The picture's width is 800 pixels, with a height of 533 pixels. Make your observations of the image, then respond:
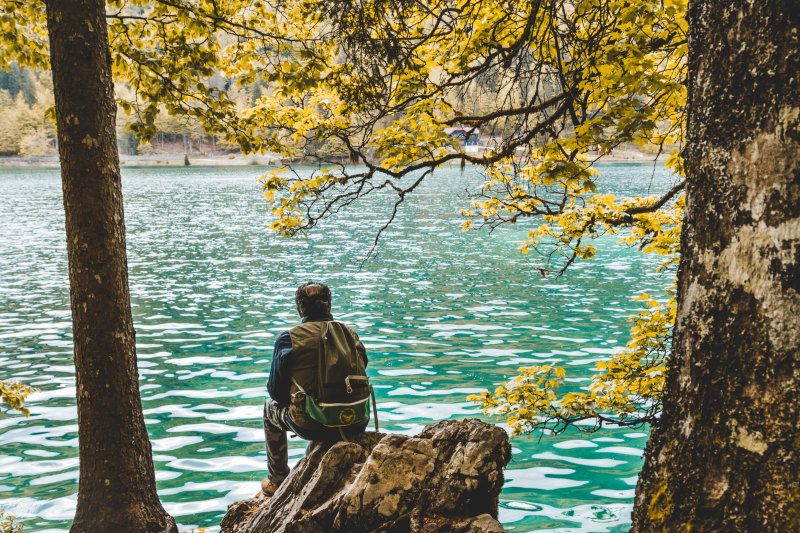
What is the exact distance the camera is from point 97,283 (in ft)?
15.2

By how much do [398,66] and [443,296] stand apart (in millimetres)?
13327

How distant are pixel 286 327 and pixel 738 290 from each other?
1396 centimetres

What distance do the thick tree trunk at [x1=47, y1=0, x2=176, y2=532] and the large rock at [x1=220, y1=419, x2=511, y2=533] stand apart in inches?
49.6

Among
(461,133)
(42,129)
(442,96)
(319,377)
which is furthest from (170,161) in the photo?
(319,377)

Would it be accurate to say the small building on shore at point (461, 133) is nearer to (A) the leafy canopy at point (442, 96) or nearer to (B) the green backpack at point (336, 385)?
(A) the leafy canopy at point (442, 96)

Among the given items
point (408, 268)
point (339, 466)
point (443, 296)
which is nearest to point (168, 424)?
point (339, 466)

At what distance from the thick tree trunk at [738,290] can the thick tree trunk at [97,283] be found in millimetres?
4227

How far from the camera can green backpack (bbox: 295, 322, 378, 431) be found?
516 centimetres

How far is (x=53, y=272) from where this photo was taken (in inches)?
901

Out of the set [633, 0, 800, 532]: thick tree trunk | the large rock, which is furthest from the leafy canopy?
[633, 0, 800, 532]: thick tree trunk

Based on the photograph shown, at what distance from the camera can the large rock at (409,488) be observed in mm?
4059

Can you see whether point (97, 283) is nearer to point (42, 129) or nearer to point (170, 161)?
point (170, 161)

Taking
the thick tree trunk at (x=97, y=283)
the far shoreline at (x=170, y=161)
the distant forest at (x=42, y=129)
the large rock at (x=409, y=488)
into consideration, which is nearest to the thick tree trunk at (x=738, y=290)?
the large rock at (x=409, y=488)

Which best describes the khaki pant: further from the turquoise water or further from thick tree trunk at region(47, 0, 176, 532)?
the turquoise water
